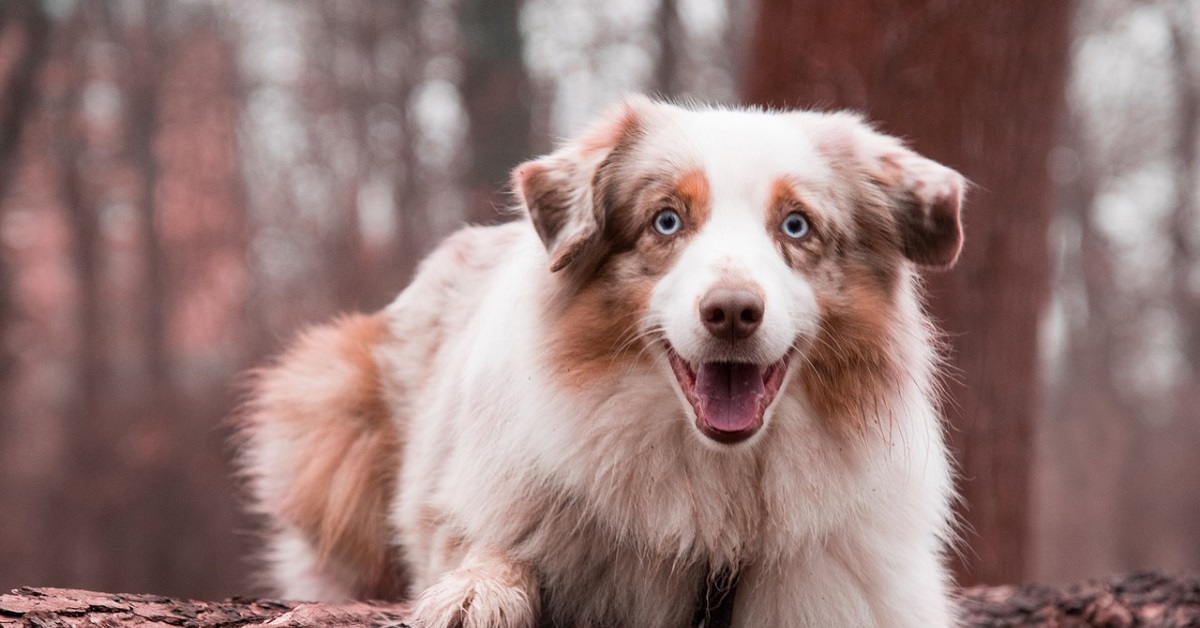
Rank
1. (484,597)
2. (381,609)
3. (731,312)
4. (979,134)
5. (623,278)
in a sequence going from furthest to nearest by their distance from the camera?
1. (979,134)
2. (381,609)
3. (623,278)
4. (484,597)
5. (731,312)

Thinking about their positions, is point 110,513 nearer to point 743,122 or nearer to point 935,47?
point 935,47

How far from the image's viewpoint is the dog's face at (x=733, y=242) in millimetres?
2924

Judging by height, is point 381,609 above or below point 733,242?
below

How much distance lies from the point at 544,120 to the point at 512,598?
30.4 feet

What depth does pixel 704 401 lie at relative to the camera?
2.93 meters

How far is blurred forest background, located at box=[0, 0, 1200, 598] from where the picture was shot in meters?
12.0

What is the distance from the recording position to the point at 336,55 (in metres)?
14.2

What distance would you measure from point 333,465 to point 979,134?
365 cm

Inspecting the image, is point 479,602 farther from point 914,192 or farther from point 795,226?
point 914,192

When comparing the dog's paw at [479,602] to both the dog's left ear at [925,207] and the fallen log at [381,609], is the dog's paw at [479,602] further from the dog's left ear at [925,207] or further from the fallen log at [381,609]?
the dog's left ear at [925,207]

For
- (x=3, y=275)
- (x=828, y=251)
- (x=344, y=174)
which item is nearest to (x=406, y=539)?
Result: (x=828, y=251)

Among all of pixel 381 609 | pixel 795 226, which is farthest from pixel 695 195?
pixel 381 609

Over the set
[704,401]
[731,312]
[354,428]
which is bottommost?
[354,428]

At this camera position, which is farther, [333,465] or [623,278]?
[333,465]
